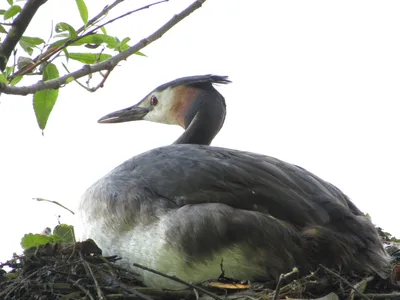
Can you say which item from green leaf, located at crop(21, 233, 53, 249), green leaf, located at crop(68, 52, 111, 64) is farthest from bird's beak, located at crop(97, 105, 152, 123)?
green leaf, located at crop(68, 52, 111, 64)

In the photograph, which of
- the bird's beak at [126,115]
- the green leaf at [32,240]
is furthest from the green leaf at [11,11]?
the bird's beak at [126,115]

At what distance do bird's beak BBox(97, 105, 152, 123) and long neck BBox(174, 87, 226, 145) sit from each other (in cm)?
68

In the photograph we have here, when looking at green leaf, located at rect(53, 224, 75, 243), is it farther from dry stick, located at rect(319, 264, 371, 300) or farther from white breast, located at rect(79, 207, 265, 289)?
dry stick, located at rect(319, 264, 371, 300)

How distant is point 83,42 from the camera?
3.01 metres

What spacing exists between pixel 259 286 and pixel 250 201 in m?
0.53

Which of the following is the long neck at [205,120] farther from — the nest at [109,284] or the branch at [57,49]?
the branch at [57,49]

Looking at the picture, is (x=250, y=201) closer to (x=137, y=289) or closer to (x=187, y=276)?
(x=187, y=276)

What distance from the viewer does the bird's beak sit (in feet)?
22.3

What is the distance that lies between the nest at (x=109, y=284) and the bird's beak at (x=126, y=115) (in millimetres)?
2630

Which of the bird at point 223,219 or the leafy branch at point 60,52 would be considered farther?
the bird at point 223,219

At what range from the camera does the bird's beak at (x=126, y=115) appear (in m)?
6.79

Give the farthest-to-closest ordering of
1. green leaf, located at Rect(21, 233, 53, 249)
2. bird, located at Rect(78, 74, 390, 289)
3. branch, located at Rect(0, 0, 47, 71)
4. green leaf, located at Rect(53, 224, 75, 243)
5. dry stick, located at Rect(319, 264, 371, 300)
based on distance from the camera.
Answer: green leaf, located at Rect(53, 224, 75, 243) → green leaf, located at Rect(21, 233, 53, 249) → bird, located at Rect(78, 74, 390, 289) → dry stick, located at Rect(319, 264, 371, 300) → branch, located at Rect(0, 0, 47, 71)

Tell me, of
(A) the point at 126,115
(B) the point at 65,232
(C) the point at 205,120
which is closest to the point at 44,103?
(B) the point at 65,232

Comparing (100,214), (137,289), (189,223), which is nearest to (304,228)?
(189,223)
